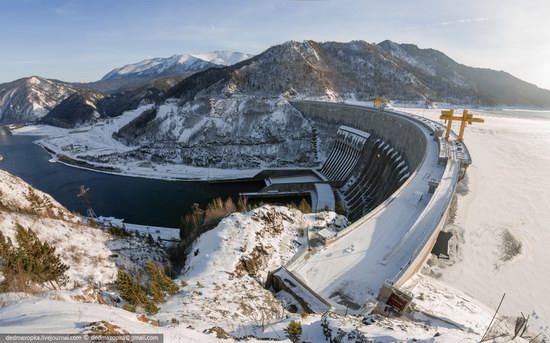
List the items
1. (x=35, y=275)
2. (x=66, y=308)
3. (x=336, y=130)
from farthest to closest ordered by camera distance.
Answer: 1. (x=336, y=130)
2. (x=35, y=275)
3. (x=66, y=308)

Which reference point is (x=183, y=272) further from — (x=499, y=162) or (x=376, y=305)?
(x=499, y=162)

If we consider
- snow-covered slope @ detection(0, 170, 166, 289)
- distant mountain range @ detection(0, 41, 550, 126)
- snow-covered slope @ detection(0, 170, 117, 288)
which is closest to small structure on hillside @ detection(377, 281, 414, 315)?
snow-covered slope @ detection(0, 170, 166, 289)

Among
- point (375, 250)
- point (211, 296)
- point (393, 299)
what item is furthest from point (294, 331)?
point (375, 250)

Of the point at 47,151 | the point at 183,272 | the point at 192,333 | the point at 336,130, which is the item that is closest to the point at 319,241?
the point at 183,272

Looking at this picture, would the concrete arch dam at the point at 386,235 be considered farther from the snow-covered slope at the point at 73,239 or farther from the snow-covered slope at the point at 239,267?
the snow-covered slope at the point at 73,239

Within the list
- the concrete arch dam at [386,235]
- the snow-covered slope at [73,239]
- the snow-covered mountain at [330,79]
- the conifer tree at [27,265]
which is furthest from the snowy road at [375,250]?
the snow-covered mountain at [330,79]
